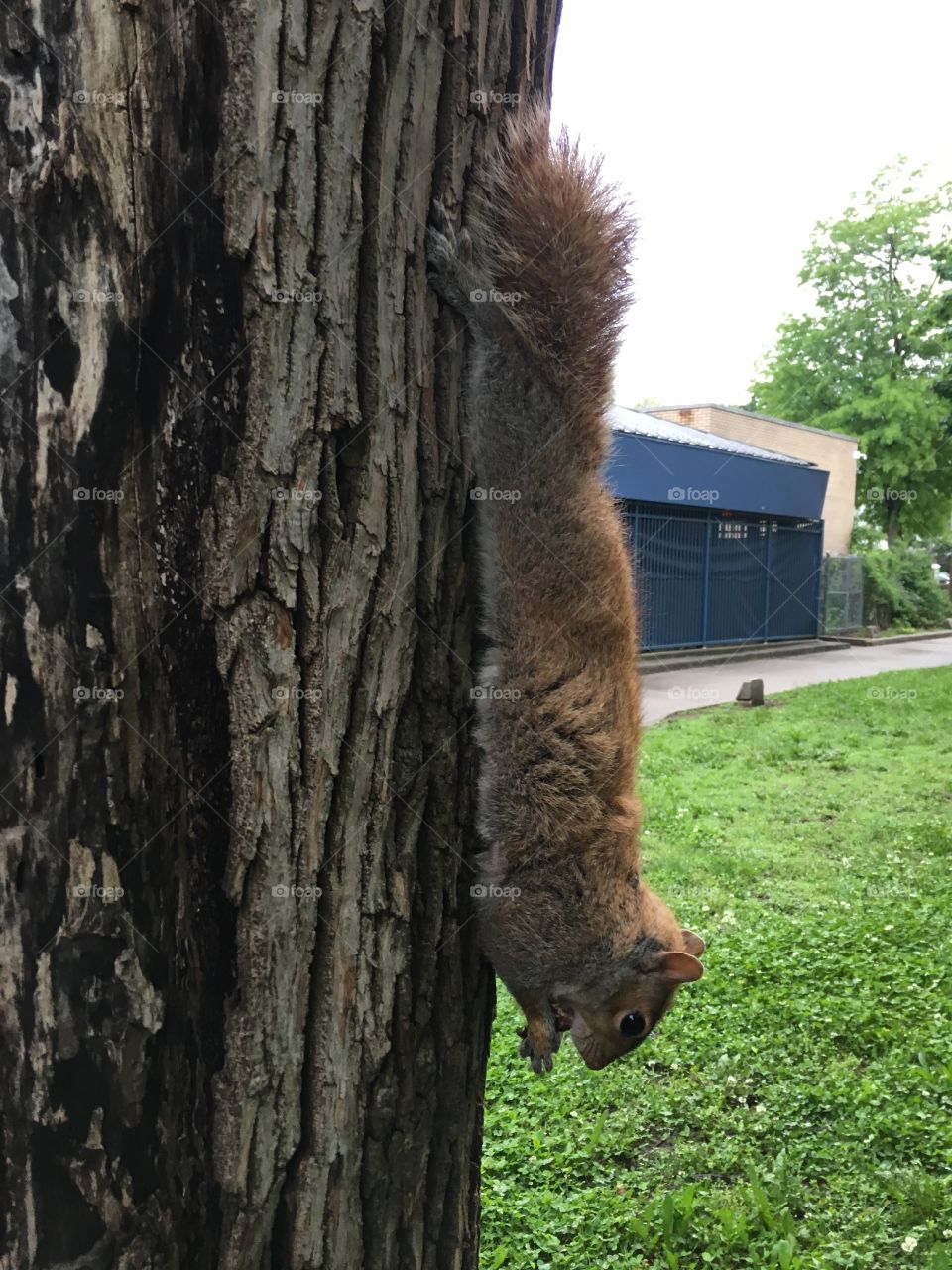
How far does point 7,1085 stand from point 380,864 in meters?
0.63

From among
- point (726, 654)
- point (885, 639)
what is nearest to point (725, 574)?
point (726, 654)

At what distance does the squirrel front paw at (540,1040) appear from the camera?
2629 millimetres

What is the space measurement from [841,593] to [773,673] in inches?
319

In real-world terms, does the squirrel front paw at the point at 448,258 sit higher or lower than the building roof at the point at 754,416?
lower

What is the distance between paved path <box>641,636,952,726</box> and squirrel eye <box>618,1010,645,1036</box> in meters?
8.34

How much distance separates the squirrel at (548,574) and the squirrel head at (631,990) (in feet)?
0.36

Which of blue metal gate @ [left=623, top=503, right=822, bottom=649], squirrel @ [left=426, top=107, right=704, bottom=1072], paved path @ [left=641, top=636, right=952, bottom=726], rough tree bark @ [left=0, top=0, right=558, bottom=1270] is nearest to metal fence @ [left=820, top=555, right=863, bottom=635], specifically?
blue metal gate @ [left=623, top=503, right=822, bottom=649]

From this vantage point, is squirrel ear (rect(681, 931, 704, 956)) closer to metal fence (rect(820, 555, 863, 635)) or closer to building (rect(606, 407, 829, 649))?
building (rect(606, 407, 829, 649))

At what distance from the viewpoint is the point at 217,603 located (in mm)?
1485

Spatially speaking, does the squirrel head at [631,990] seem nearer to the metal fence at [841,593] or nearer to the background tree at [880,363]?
the metal fence at [841,593]

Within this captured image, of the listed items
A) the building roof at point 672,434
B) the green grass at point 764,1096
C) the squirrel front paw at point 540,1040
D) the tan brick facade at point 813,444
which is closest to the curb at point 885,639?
the building roof at point 672,434

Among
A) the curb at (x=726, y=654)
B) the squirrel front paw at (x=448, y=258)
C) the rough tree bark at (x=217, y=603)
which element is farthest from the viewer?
the curb at (x=726, y=654)

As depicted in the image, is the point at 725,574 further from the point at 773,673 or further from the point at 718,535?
the point at 773,673

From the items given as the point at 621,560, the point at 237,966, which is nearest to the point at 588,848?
the point at 621,560
